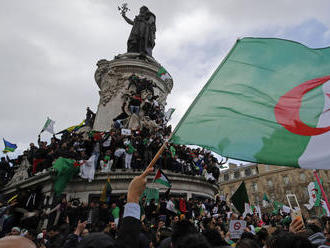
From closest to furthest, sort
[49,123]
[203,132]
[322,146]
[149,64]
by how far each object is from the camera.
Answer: [322,146] < [203,132] < [49,123] < [149,64]

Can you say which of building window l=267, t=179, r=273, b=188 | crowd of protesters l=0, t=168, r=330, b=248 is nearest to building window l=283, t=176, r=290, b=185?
building window l=267, t=179, r=273, b=188

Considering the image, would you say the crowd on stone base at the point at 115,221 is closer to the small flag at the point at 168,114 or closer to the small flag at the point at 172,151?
the small flag at the point at 172,151

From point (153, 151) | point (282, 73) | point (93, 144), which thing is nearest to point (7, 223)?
point (93, 144)

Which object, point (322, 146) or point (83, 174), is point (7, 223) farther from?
point (322, 146)

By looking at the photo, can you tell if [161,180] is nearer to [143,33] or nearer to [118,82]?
[118,82]

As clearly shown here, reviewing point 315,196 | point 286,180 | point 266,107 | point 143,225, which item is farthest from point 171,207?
point 286,180

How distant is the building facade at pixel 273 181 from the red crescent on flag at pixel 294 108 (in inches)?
2080

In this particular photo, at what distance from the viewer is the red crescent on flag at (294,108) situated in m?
3.26

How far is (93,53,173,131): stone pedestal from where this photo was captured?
18.0 m

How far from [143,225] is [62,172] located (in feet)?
18.8

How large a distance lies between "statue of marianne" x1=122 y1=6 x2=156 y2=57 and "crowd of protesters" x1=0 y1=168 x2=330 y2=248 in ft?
49.6

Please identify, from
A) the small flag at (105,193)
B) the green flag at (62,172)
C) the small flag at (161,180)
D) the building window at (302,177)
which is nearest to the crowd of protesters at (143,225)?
the small flag at (105,193)

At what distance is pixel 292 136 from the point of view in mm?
3217

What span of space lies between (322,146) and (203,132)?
59.1 inches
